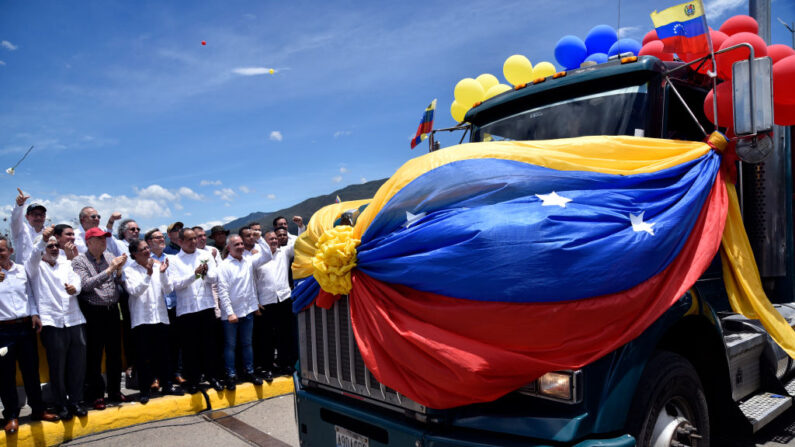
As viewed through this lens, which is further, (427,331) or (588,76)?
(588,76)

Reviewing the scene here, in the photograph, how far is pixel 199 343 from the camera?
6.43m

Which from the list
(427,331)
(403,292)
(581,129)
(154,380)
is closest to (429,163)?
(403,292)

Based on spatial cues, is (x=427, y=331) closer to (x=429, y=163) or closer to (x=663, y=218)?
(x=429, y=163)

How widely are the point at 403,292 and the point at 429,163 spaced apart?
2.40ft

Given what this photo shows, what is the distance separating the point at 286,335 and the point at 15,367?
9.75 feet

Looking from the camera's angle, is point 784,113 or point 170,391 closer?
point 784,113

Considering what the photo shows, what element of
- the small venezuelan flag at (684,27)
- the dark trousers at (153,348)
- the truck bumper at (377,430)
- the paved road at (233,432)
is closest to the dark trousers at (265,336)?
the paved road at (233,432)

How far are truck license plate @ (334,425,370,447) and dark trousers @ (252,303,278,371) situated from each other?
152 inches

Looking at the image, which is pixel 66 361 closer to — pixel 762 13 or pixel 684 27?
pixel 684 27

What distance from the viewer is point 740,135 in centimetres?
320

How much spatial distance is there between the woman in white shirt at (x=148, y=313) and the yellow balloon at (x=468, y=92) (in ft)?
13.2

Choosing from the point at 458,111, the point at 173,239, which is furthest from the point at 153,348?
the point at 458,111

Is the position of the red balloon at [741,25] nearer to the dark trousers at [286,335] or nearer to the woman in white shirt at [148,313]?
the dark trousers at [286,335]

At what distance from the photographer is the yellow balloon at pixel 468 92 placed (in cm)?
648
